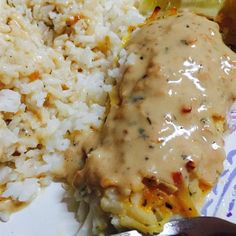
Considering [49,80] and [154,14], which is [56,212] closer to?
[49,80]

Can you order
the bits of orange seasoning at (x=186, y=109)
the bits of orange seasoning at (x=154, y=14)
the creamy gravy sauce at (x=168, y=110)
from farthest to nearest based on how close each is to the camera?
the bits of orange seasoning at (x=154, y=14) < the bits of orange seasoning at (x=186, y=109) < the creamy gravy sauce at (x=168, y=110)

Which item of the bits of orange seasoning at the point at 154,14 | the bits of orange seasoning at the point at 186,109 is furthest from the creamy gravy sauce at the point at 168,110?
the bits of orange seasoning at the point at 154,14

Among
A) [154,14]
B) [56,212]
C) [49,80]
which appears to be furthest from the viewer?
[154,14]

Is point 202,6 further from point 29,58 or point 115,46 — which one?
point 29,58

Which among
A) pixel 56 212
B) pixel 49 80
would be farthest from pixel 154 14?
pixel 56 212

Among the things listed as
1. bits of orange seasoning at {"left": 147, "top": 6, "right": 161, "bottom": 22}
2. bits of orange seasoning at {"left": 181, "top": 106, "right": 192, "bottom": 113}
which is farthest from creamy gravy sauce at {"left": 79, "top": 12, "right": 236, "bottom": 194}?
bits of orange seasoning at {"left": 147, "top": 6, "right": 161, "bottom": 22}

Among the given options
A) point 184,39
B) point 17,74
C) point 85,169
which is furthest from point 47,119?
point 184,39

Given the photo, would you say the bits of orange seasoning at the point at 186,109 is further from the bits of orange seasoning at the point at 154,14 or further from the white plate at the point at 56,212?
the bits of orange seasoning at the point at 154,14
